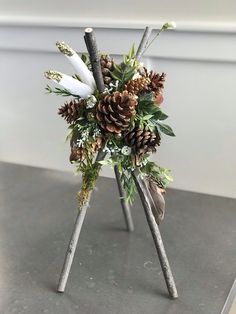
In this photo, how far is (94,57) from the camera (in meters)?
0.64

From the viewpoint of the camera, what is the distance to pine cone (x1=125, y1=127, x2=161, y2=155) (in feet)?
2.19

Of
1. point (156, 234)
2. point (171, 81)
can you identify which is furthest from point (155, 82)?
point (171, 81)

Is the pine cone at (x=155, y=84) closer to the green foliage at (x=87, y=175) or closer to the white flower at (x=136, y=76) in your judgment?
the white flower at (x=136, y=76)

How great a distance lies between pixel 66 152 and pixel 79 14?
33cm

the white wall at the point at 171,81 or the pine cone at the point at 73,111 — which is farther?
the white wall at the point at 171,81

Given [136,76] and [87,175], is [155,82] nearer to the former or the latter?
[136,76]

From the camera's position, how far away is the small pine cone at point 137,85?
0.67m

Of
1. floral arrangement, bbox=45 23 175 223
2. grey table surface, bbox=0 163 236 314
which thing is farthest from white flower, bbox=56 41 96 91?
grey table surface, bbox=0 163 236 314

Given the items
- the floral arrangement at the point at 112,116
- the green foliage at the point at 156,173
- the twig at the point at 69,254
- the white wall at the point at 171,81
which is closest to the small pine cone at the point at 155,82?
the floral arrangement at the point at 112,116

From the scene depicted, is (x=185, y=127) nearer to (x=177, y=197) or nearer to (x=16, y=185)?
(x=177, y=197)

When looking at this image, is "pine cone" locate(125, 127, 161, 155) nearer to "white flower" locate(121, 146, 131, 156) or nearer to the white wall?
"white flower" locate(121, 146, 131, 156)

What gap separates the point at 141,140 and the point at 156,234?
142 mm

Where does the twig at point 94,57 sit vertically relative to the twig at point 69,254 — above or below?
above

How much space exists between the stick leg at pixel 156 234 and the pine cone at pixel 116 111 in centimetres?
8
